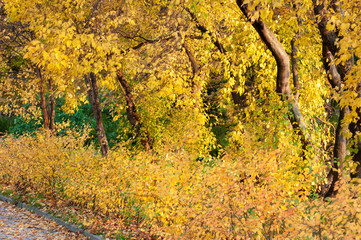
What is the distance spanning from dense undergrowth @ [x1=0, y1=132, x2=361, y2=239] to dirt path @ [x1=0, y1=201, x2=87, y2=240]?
62cm

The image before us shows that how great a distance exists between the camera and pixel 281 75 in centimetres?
832

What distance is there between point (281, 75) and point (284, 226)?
12.5ft

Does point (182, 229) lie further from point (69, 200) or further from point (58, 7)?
point (58, 7)

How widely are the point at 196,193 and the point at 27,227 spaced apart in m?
4.55

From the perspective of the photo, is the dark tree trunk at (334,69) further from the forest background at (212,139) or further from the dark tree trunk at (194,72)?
the dark tree trunk at (194,72)

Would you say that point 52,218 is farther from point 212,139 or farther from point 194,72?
point 194,72

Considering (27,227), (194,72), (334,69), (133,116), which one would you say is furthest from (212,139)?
(27,227)

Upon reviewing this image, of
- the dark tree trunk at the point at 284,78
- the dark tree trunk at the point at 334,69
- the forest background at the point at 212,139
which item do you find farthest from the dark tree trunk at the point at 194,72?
the dark tree trunk at the point at 334,69

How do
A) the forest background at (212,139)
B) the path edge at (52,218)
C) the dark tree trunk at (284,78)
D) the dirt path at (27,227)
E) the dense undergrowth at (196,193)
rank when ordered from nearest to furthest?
the dense undergrowth at (196,193)
the forest background at (212,139)
the dark tree trunk at (284,78)
the path edge at (52,218)
the dirt path at (27,227)

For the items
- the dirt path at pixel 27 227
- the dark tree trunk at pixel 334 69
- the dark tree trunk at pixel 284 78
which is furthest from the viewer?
the dirt path at pixel 27 227

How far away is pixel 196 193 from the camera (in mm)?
6512

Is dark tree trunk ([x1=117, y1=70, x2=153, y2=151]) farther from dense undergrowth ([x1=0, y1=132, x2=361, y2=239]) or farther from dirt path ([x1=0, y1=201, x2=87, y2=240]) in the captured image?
dirt path ([x1=0, y1=201, x2=87, y2=240])

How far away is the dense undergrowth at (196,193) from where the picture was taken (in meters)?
4.81

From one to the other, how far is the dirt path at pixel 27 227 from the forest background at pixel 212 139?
1.43 ft
